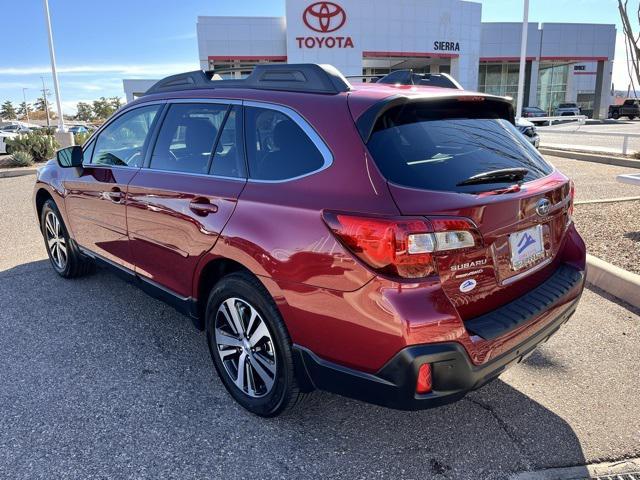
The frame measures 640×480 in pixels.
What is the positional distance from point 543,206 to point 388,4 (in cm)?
4001

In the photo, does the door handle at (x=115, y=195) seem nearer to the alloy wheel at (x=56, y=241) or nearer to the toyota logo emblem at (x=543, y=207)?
the alloy wheel at (x=56, y=241)

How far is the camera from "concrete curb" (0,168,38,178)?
13.7m

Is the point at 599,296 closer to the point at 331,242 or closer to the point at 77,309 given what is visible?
the point at 331,242

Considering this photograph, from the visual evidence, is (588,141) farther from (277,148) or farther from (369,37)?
(277,148)

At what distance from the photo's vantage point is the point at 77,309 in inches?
173

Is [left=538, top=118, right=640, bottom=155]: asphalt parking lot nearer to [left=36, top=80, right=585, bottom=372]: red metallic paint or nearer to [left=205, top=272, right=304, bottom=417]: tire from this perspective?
[left=36, top=80, right=585, bottom=372]: red metallic paint

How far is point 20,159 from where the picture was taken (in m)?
14.7

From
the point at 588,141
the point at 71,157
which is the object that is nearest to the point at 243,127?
the point at 71,157

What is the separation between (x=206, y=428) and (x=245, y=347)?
1.60 ft

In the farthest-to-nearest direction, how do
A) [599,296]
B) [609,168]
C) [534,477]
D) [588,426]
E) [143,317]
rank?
[609,168] < [599,296] < [143,317] < [588,426] < [534,477]

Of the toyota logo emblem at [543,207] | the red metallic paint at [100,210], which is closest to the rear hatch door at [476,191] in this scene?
the toyota logo emblem at [543,207]

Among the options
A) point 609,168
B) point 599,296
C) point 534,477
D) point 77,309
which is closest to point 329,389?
point 534,477

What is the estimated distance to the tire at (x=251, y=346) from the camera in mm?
2580

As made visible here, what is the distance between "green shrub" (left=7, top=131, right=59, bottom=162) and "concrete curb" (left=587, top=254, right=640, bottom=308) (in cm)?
1628
